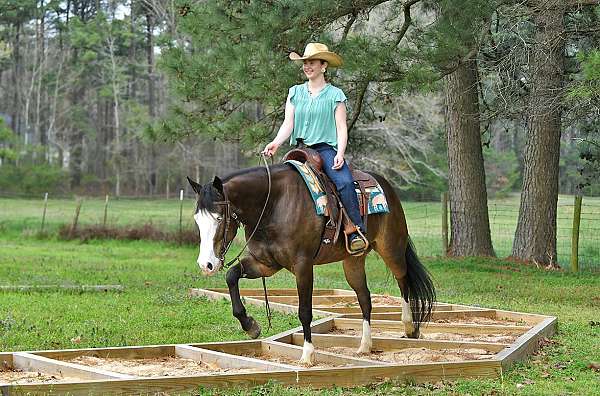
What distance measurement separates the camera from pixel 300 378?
6.32 m

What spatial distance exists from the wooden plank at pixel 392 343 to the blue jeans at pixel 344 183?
1.23m

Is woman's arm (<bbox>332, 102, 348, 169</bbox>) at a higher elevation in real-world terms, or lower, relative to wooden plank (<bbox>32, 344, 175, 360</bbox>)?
higher

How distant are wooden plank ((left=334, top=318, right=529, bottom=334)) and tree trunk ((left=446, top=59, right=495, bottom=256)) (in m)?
9.17

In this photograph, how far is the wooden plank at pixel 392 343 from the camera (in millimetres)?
7852

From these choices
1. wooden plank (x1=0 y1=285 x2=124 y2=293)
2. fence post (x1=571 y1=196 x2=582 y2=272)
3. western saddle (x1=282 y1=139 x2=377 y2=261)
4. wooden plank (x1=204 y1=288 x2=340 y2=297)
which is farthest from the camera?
fence post (x1=571 y1=196 x2=582 y2=272)

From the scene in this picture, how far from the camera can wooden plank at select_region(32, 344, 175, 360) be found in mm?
6996

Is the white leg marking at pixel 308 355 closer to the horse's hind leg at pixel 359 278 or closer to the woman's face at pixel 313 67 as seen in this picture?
the horse's hind leg at pixel 359 278

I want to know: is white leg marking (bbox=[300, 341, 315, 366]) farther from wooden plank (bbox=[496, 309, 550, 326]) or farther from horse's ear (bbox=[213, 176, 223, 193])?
wooden plank (bbox=[496, 309, 550, 326])

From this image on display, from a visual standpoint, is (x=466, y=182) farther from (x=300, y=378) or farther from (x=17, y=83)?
(x=17, y=83)

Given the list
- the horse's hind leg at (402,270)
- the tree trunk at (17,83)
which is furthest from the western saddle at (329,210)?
the tree trunk at (17,83)

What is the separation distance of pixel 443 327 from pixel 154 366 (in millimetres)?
3568

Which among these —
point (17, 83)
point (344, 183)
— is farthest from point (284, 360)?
point (17, 83)

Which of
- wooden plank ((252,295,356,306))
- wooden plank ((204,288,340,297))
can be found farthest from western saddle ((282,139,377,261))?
wooden plank ((204,288,340,297))

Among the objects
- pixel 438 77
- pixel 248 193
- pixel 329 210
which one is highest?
pixel 438 77
